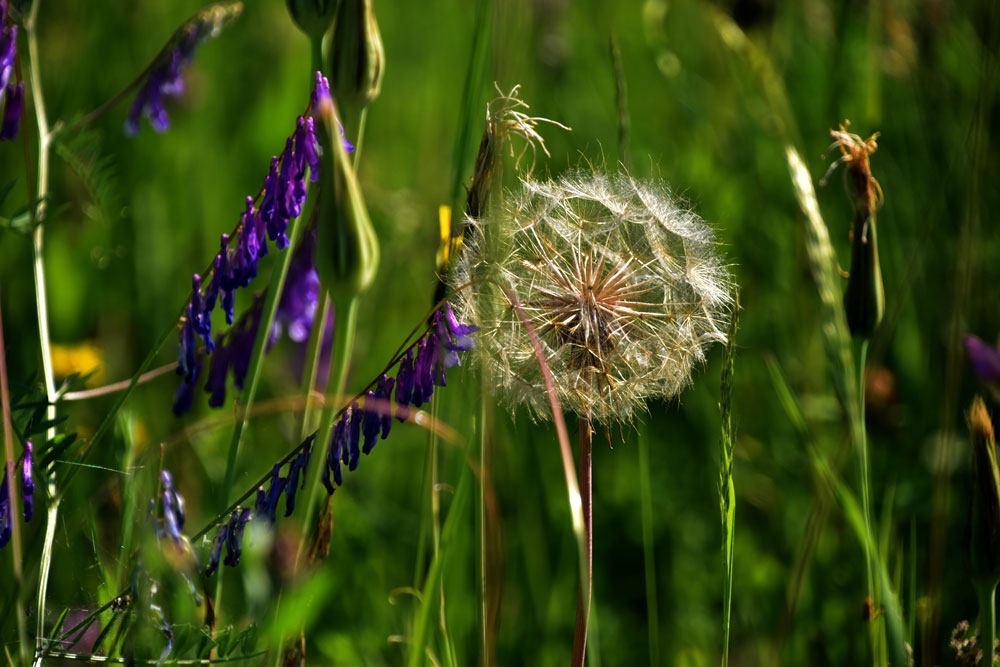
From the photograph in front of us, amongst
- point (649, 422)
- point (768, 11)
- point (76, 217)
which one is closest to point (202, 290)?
point (649, 422)

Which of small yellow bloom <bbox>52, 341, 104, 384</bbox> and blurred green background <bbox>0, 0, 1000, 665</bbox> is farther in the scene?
small yellow bloom <bbox>52, 341, 104, 384</bbox>

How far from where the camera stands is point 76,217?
123 inches

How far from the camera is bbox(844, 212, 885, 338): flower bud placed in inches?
47.4

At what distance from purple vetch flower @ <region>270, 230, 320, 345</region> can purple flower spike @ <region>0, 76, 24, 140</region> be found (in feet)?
1.30

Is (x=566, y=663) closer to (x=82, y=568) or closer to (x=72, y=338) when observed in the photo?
(x=82, y=568)

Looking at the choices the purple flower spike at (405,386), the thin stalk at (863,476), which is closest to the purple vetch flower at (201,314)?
the purple flower spike at (405,386)

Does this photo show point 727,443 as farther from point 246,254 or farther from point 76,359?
point 76,359

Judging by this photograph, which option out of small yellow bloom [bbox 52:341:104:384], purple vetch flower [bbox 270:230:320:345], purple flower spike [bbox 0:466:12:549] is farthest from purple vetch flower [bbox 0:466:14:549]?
small yellow bloom [bbox 52:341:104:384]

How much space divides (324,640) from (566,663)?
0.46 meters

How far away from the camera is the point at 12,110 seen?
1294mm

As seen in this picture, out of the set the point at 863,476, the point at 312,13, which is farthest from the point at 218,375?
the point at 863,476

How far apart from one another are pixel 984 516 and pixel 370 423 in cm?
70

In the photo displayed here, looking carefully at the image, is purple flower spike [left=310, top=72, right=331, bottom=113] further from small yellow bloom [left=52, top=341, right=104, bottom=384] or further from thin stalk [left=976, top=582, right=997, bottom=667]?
small yellow bloom [left=52, top=341, right=104, bottom=384]

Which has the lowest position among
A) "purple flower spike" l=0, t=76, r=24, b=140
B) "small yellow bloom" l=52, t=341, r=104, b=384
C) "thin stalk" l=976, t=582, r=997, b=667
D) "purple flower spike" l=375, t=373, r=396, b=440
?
"thin stalk" l=976, t=582, r=997, b=667
